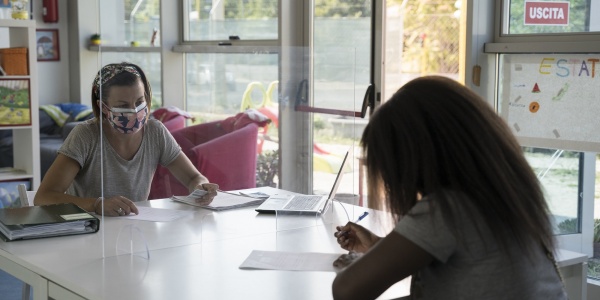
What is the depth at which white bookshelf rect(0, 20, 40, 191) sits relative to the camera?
471 centimetres

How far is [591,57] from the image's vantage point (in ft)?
11.7

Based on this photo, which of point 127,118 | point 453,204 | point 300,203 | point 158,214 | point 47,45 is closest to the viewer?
point 453,204

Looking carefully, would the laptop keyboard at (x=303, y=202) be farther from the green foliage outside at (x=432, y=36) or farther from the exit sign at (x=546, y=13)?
the green foliage outside at (x=432, y=36)

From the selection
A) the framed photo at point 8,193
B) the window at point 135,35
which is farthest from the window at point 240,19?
the framed photo at point 8,193

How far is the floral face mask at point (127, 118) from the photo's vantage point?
8.30 ft

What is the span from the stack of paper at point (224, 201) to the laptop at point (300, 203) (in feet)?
0.19

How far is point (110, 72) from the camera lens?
2.43 meters

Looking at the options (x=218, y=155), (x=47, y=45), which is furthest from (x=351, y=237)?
(x=47, y=45)

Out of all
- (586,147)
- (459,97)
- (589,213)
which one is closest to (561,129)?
(586,147)

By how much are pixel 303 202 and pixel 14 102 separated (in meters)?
2.56

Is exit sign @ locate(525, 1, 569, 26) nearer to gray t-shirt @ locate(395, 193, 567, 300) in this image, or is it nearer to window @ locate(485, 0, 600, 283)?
window @ locate(485, 0, 600, 283)

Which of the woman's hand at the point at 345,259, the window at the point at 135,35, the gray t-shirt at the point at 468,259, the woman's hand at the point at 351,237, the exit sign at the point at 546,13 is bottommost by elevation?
the woman's hand at the point at 345,259

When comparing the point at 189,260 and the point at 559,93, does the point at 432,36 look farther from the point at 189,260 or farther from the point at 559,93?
the point at 189,260

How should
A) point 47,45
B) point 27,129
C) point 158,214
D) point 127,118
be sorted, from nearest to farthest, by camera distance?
1. point 127,118
2. point 158,214
3. point 27,129
4. point 47,45
